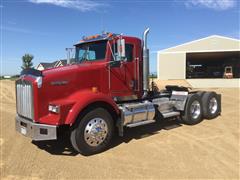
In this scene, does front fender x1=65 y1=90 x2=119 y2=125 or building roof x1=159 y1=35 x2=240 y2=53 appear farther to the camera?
building roof x1=159 y1=35 x2=240 y2=53

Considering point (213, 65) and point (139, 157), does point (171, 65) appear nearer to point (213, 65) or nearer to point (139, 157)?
point (139, 157)

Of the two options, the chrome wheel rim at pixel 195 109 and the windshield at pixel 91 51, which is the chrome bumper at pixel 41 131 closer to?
the windshield at pixel 91 51

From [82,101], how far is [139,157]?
168cm

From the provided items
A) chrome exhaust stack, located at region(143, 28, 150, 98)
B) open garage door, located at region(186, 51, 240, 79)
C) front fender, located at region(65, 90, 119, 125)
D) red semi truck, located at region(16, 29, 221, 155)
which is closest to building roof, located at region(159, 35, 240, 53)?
open garage door, located at region(186, 51, 240, 79)

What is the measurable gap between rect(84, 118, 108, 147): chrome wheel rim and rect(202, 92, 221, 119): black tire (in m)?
4.67

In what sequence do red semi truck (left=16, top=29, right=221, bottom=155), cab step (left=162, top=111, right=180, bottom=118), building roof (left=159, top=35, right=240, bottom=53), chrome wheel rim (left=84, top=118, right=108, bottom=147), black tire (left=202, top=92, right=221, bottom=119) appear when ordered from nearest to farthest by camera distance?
red semi truck (left=16, top=29, right=221, bottom=155)
chrome wheel rim (left=84, top=118, right=108, bottom=147)
cab step (left=162, top=111, right=180, bottom=118)
black tire (left=202, top=92, right=221, bottom=119)
building roof (left=159, top=35, right=240, bottom=53)

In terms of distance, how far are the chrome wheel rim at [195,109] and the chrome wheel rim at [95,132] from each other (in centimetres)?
396

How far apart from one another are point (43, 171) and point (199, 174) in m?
2.83

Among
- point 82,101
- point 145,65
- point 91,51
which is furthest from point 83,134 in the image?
point 145,65

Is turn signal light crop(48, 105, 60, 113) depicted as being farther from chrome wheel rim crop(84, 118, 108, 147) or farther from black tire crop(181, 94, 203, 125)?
black tire crop(181, 94, 203, 125)

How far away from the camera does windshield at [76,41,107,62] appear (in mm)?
6957

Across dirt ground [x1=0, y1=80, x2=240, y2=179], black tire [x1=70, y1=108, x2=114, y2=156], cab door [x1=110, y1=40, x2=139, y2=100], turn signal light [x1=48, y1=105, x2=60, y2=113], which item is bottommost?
dirt ground [x1=0, y1=80, x2=240, y2=179]

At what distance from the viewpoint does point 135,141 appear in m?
6.95

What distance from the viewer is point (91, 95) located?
604 centimetres
